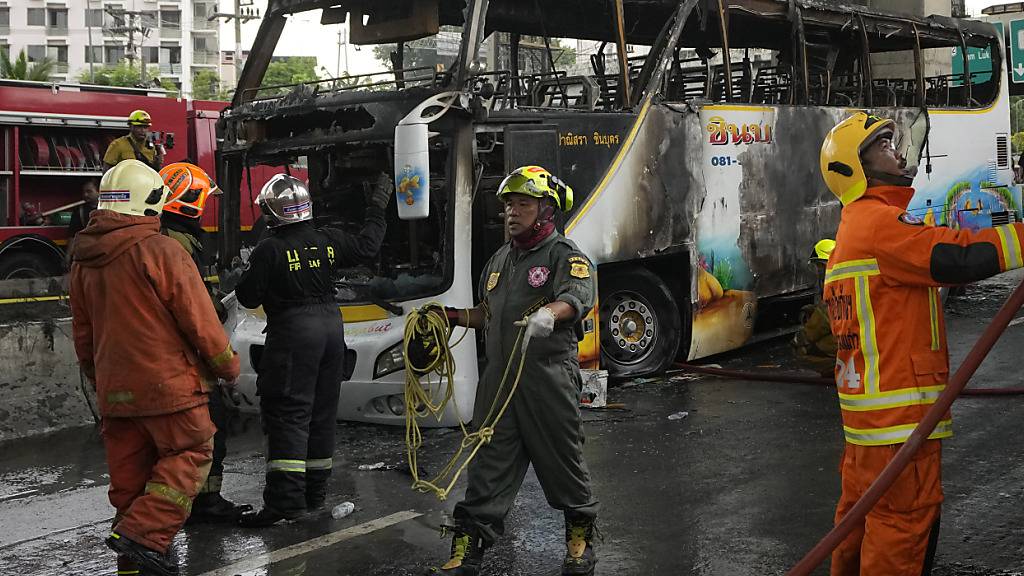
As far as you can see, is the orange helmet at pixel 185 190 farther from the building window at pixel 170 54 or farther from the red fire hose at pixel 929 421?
the building window at pixel 170 54

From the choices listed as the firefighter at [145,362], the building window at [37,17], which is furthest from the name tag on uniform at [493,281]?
the building window at [37,17]

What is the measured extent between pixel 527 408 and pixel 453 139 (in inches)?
135

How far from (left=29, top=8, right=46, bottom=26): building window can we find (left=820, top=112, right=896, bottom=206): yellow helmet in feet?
275

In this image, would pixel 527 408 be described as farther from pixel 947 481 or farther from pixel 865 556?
pixel 947 481

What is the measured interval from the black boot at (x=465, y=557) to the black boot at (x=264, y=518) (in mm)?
1477

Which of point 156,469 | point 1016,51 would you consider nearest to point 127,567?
point 156,469

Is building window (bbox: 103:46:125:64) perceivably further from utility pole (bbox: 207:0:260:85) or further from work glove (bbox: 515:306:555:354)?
work glove (bbox: 515:306:555:354)

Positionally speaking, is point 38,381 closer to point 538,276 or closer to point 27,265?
point 538,276

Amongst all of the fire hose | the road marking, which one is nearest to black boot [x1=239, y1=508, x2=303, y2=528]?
the road marking

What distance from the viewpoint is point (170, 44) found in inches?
3297

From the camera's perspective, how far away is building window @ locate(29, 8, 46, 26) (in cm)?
7906

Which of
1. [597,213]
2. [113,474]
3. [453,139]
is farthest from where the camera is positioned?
[597,213]

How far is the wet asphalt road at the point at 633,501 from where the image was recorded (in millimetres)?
5422

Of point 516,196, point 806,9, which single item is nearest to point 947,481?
point 516,196
